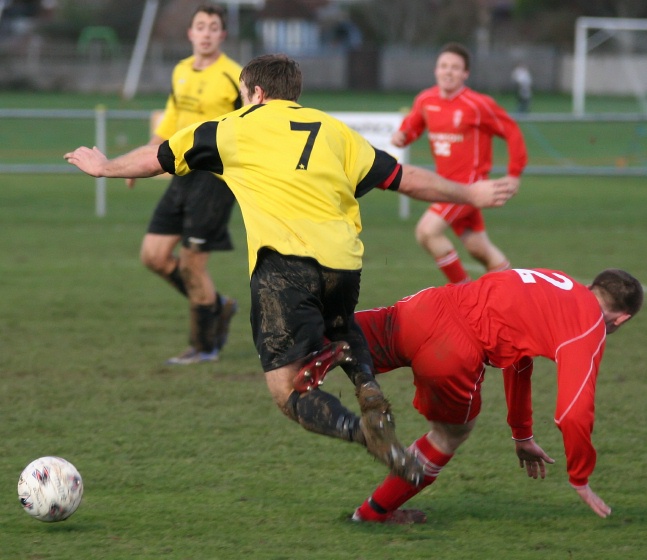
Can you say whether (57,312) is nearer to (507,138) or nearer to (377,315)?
(507,138)

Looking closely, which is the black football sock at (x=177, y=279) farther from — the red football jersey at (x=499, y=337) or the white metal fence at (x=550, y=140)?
the white metal fence at (x=550, y=140)

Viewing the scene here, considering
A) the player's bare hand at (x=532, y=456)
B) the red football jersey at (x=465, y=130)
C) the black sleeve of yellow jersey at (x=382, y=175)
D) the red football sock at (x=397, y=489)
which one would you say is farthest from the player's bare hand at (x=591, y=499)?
the red football jersey at (x=465, y=130)

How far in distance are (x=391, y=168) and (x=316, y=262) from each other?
517mm

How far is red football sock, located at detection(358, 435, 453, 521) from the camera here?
4.46 meters

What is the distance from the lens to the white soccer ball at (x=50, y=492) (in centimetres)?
432

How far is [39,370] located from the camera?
725 cm

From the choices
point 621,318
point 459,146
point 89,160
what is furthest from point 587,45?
point 89,160

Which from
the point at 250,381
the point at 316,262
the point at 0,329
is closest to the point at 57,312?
the point at 0,329

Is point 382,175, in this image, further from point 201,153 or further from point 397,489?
point 397,489

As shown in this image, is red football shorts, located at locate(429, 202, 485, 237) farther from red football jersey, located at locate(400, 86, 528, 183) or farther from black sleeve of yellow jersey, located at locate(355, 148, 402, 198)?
black sleeve of yellow jersey, located at locate(355, 148, 402, 198)

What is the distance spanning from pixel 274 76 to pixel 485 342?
1314 millimetres

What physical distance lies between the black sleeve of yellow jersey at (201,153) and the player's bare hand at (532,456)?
1.64 meters

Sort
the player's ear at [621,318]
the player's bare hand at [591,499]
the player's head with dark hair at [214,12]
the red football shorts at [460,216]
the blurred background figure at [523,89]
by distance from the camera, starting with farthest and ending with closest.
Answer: the blurred background figure at [523,89] < the red football shorts at [460,216] < the player's head with dark hair at [214,12] < the player's ear at [621,318] < the player's bare hand at [591,499]

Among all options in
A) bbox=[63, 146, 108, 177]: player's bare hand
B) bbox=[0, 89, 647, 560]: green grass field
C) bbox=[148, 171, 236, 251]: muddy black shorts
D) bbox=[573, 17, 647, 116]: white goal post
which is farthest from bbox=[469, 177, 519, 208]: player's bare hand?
bbox=[573, 17, 647, 116]: white goal post
